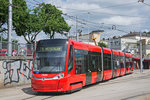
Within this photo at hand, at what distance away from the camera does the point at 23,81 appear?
1839cm

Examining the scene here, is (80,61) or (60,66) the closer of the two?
(60,66)

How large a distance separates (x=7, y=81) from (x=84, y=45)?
22.0 feet

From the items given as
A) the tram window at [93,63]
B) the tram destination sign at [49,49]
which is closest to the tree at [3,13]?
the tram window at [93,63]

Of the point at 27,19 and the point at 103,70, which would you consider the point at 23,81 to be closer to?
the point at 103,70

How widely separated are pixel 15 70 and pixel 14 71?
0.14 metres

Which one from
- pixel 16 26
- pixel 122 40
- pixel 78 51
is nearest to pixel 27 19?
pixel 16 26

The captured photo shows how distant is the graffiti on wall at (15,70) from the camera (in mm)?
16734

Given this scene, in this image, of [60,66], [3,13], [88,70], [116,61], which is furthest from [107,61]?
[3,13]

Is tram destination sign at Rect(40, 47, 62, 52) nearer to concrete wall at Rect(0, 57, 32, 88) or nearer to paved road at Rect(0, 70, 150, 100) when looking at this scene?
paved road at Rect(0, 70, 150, 100)

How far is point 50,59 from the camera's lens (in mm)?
11797

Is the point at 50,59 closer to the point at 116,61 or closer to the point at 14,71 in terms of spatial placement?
the point at 14,71

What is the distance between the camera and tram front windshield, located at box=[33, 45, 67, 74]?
1156 centimetres

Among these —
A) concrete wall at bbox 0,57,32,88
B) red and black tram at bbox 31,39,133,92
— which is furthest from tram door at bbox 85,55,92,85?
concrete wall at bbox 0,57,32,88

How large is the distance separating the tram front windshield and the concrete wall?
5.34 metres
